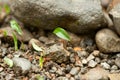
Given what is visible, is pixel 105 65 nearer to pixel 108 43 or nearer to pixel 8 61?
pixel 108 43

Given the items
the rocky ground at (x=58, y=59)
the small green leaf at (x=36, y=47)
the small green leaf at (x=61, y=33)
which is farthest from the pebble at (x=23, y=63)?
the small green leaf at (x=61, y=33)

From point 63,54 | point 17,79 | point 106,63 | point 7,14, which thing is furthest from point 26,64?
point 7,14

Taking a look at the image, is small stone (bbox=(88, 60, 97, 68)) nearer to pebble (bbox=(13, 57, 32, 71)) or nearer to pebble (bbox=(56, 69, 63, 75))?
pebble (bbox=(56, 69, 63, 75))

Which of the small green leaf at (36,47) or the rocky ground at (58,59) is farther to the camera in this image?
the small green leaf at (36,47)

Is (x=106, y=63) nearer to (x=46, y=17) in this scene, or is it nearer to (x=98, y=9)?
(x=98, y=9)

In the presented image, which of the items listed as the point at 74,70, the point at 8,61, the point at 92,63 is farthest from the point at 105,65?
the point at 8,61

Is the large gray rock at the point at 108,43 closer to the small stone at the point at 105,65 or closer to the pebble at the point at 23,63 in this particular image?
the small stone at the point at 105,65

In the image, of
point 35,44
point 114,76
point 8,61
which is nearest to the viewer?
point 114,76
